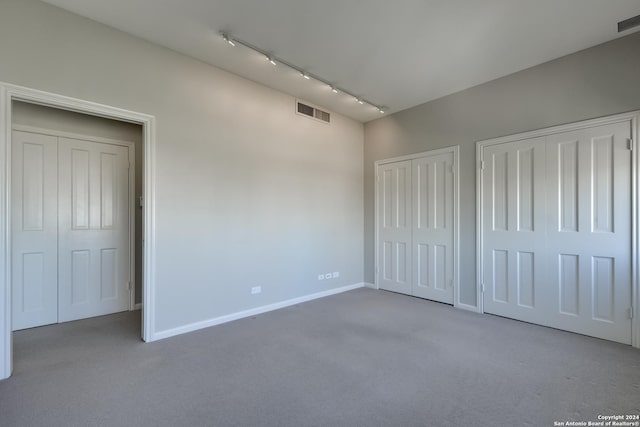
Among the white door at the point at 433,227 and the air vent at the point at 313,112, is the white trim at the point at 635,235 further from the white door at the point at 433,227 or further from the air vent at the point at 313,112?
the air vent at the point at 313,112

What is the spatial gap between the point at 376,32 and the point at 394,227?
302 cm

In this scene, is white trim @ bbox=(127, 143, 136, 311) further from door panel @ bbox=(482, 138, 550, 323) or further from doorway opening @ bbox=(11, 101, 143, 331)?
door panel @ bbox=(482, 138, 550, 323)

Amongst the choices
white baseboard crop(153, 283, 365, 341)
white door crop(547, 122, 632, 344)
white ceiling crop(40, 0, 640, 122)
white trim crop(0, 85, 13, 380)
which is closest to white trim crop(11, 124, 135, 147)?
white trim crop(0, 85, 13, 380)

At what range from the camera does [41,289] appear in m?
3.44

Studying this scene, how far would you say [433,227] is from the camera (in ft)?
14.8

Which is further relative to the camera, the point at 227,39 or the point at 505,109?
the point at 505,109

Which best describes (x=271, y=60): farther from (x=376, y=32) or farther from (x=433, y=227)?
(x=433, y=227)

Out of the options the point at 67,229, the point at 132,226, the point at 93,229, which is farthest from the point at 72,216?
the point at 132,226

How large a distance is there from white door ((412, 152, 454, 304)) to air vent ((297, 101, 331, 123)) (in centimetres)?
159

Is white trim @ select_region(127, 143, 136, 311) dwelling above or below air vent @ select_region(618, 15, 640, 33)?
below

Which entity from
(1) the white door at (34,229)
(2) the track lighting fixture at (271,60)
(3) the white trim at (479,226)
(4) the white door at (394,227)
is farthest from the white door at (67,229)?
(3) the white trim at (479,226)

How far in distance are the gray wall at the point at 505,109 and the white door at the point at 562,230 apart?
21cm

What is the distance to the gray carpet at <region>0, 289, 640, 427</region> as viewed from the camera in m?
1.89

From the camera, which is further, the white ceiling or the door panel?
the door panel
